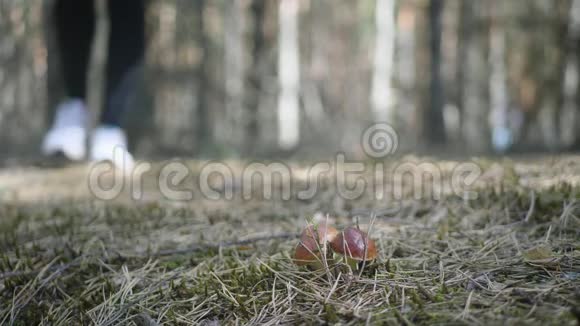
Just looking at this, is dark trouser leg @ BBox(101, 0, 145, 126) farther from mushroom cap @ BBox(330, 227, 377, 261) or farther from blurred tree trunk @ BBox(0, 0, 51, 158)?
mushroom cap @ BBox(330, 227, 377, 261)

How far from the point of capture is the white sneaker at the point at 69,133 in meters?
4.75

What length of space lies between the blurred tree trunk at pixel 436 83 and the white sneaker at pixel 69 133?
6967mm

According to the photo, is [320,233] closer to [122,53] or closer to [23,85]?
[122,53]

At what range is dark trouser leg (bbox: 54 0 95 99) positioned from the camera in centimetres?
502

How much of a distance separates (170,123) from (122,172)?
4970mm

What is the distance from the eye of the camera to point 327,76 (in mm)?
10656

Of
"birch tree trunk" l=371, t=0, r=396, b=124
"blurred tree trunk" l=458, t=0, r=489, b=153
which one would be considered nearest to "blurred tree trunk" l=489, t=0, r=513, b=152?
"blurred tree trunk" l=458, t=0, r=489, b=153

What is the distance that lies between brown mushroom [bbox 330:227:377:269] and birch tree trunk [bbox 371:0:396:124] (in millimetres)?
6668

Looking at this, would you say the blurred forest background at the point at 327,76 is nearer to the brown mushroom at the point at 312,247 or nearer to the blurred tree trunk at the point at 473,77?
the blurred tree trunk at the point at 473,77

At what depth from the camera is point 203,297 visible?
1.21 metres

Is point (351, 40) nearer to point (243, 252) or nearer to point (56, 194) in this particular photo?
point (56, 194)

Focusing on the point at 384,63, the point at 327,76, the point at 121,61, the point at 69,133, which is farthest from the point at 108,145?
the point at 327,76

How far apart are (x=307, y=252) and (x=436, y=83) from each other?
30.5 ft

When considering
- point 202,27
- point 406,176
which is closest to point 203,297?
point 406,176
